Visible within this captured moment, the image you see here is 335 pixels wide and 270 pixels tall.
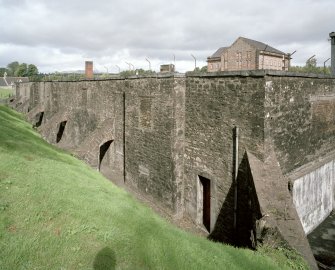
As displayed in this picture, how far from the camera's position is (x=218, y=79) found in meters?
9.40

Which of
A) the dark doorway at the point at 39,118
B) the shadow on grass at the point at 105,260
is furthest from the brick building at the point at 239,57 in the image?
the dark doorway at the point at 39,118

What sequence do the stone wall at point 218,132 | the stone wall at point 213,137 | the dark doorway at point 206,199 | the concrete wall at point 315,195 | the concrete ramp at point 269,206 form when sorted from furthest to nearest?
1. the dark doorway at point 206,199
2. the concrete wall at point 315,195
3. the stone wall at point 218,132
4. the stone wall at point 213,137
5. the concrete ramp at point 269,206

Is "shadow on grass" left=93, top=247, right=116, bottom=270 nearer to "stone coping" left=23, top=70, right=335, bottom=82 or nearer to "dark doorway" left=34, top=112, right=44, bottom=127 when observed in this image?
"stone coping" left=23, top=70, right=335, bottom=82

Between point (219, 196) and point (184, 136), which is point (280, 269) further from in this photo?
point (184, 136)

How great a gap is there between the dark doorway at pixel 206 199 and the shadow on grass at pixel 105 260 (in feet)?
18.5

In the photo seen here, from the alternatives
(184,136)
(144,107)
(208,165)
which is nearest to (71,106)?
(144,107)

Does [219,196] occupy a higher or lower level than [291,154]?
lower

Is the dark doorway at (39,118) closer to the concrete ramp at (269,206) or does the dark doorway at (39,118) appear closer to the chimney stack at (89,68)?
the chimney stack at (89,68)

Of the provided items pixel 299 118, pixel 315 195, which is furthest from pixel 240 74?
pixel 315 195

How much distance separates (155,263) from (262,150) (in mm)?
4513

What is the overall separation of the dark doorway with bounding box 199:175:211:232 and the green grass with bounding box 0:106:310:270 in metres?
3.45

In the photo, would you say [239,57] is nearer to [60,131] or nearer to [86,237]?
[60,131]

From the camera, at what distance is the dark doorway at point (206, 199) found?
34.9 feet

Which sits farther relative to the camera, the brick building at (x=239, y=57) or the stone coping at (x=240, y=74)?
the brick building at (x=239, y=57)
